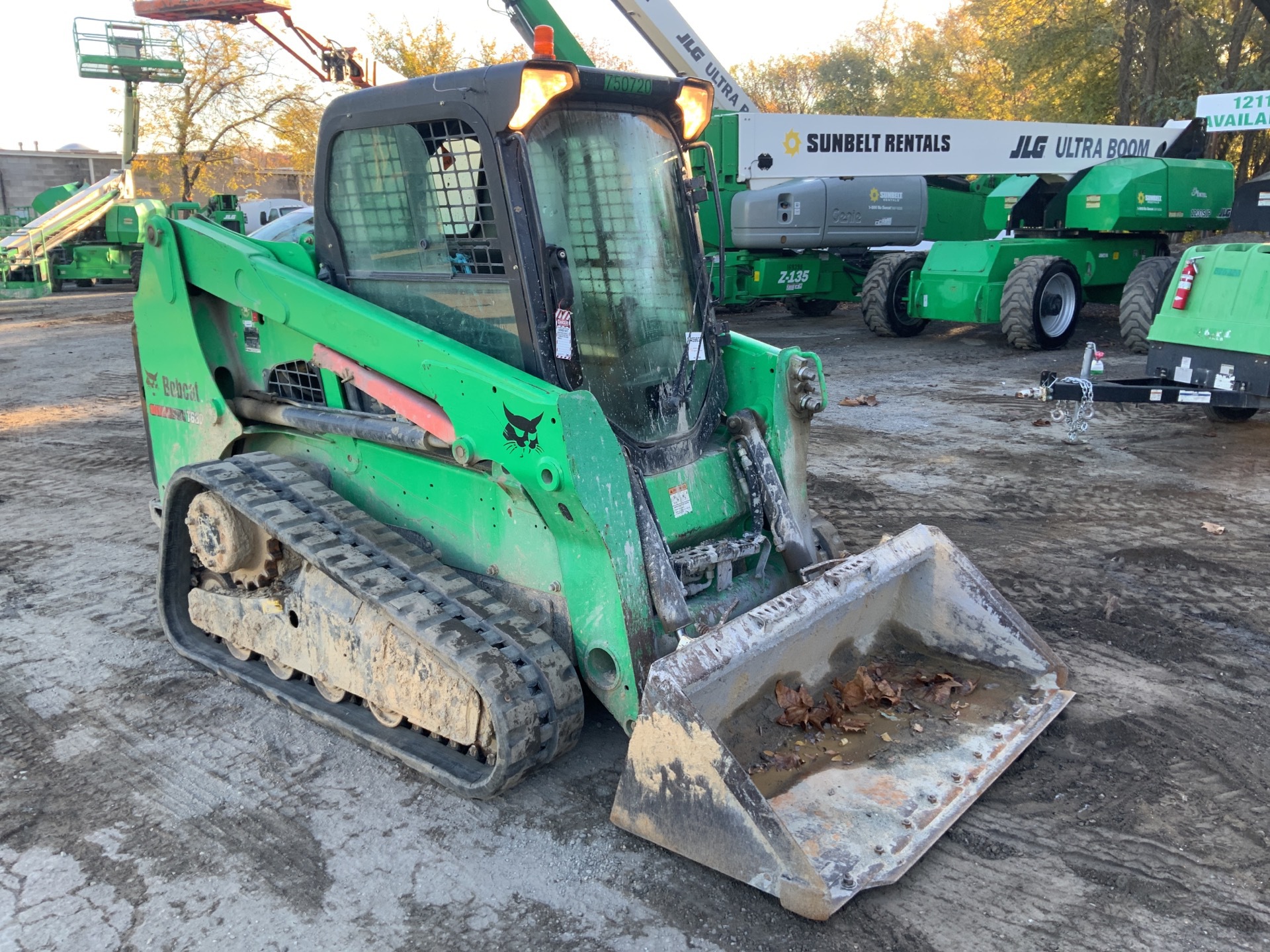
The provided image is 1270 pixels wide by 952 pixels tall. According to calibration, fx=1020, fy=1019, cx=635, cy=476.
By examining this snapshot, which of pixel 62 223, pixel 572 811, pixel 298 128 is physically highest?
pixel 298 128

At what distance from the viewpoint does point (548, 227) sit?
3641 mm

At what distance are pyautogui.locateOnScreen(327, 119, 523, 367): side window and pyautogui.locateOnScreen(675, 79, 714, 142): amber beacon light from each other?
960 mm

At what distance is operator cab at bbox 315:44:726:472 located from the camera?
347 centimetres

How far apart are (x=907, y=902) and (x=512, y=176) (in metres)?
2.55

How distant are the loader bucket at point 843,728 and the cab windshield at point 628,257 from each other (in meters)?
0.98

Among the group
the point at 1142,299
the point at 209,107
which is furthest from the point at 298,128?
the point at 1142,299

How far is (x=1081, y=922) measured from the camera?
108 inches

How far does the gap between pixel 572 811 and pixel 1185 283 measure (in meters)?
6.78

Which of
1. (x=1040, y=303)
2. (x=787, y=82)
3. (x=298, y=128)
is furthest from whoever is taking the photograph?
(x=787, y=82)

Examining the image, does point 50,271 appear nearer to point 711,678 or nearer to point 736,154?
point 736,154

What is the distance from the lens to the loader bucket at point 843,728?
282 centimetres

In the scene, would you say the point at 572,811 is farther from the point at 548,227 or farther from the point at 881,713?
the point at 548,227

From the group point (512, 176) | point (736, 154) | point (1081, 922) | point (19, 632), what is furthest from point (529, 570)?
point (736, 154)

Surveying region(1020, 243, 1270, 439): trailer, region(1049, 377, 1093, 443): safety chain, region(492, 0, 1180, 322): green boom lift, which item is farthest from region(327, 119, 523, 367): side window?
region(492, 0, 1180, 322): green boom lift
